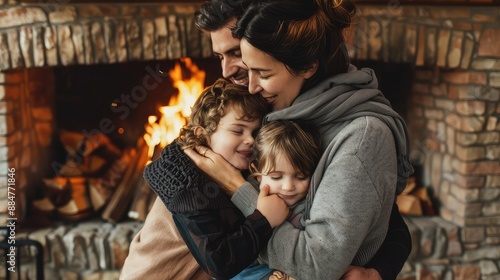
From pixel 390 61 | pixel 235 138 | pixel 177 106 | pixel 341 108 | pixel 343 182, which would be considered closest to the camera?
pixel 343 182

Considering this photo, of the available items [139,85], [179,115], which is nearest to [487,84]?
[179,115]

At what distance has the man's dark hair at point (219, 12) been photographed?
150 cm

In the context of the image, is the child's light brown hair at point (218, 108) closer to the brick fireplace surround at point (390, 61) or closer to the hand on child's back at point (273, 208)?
the hand on child's back at point (273, 208)

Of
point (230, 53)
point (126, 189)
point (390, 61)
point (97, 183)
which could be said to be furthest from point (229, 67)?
point (97, 183)

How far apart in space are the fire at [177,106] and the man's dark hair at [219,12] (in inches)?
54.2

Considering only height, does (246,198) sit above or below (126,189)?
above

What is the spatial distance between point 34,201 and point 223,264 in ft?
6.16

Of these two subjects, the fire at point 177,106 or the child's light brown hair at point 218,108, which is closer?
the child's light brown hair at point 218,108

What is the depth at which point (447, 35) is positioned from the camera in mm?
2689

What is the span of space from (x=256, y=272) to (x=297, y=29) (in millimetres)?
578

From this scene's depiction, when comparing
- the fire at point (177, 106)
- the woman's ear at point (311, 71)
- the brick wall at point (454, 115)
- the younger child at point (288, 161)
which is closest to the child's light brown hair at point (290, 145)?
the younger child at point (288, 161)

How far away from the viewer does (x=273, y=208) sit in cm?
133

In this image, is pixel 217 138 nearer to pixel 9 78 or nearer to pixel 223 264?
pixel 223 264

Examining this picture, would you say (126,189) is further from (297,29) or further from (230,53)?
(297,29)
